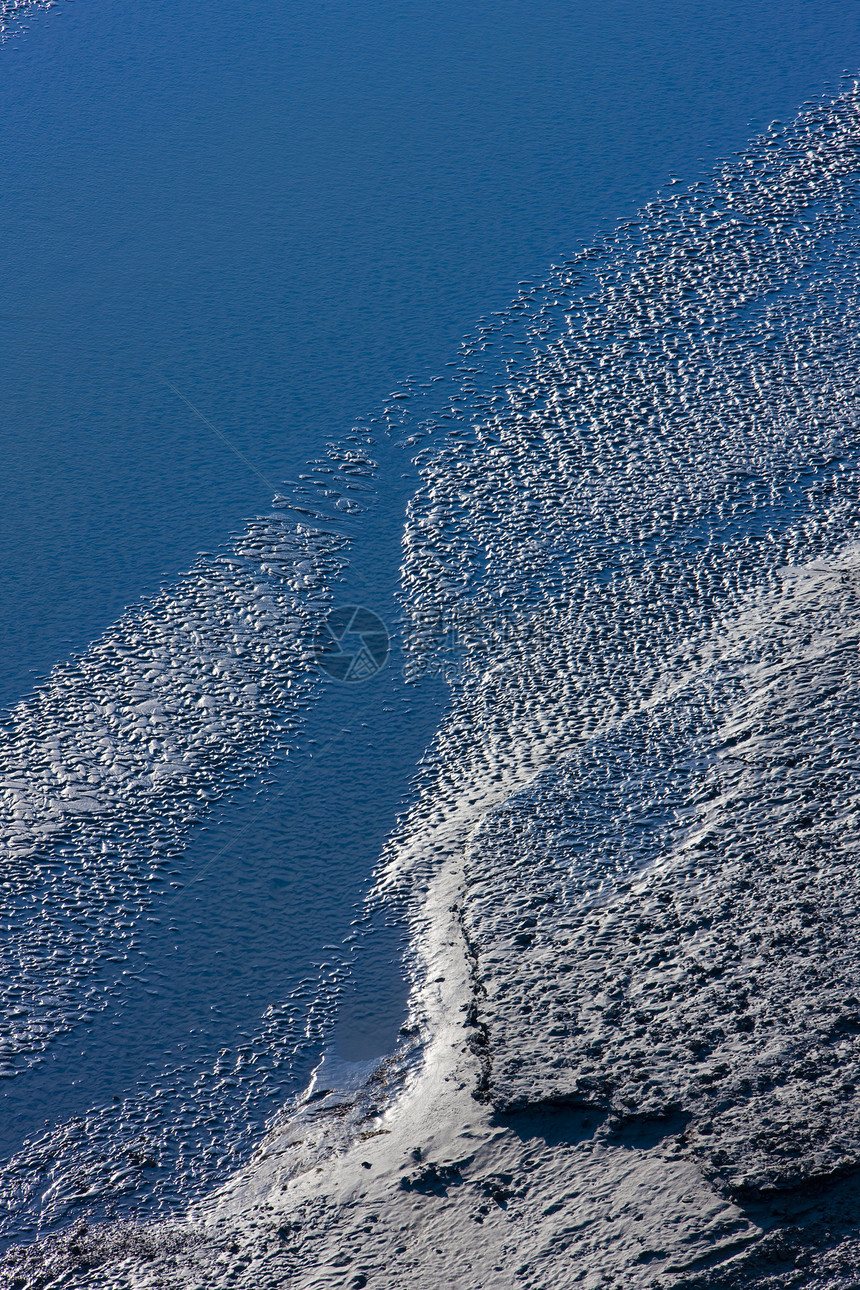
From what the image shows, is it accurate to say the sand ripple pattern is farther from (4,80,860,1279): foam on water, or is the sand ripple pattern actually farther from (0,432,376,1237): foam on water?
(0,432,376,1237): foam on water

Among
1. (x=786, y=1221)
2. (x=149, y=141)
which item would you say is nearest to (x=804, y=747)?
(x=786, y=1221)

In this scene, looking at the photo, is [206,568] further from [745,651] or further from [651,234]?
[651,234]

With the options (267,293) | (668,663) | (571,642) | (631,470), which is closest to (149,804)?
(571,642)

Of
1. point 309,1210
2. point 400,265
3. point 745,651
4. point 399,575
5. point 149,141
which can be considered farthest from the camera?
point 149,141

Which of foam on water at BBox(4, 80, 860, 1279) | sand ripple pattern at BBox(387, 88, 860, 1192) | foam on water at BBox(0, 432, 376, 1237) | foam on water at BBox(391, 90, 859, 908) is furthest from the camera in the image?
foam on water at BBox(391, 90, 859, 908)

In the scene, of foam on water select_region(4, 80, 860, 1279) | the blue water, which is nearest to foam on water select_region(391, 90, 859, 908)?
foam on water select_region(4, 80, 860, 1279)

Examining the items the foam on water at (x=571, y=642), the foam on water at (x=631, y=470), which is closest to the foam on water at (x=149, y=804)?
the foam on water at (x=571, y=642)

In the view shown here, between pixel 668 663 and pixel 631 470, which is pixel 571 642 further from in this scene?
pixel 631 470

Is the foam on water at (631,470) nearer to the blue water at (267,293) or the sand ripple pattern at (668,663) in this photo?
the sand ripple pattern at (668,663)
